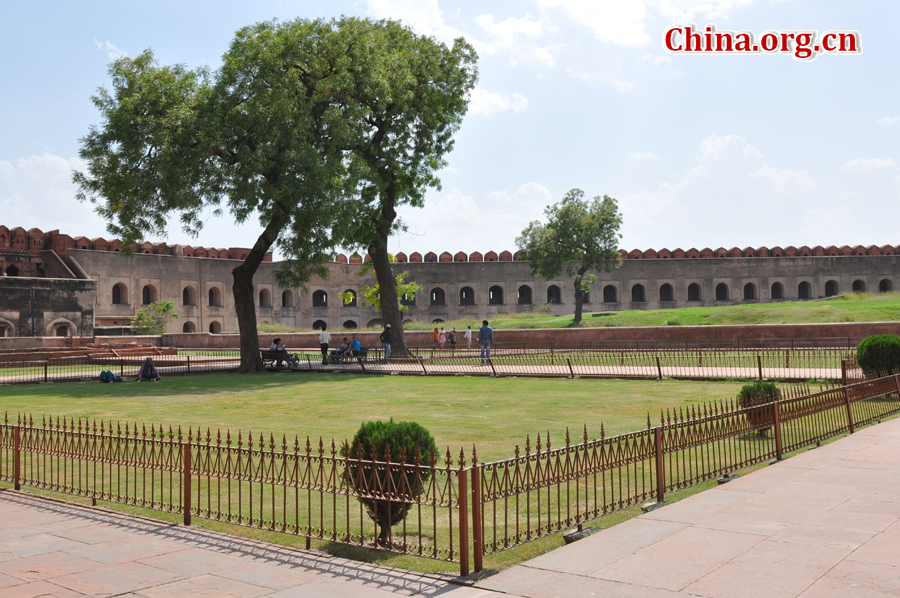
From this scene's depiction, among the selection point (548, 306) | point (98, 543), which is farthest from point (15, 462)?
point (548, 306)

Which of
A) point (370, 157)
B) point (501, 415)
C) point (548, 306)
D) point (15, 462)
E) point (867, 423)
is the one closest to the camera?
point (15, 462)

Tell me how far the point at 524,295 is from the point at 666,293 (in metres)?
9.23

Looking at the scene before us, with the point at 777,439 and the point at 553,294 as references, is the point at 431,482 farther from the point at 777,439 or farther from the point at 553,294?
the point at 553,294

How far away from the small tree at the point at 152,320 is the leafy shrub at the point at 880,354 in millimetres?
31409

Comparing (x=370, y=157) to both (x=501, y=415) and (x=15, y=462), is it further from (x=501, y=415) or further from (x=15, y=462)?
(x=15, y=462)

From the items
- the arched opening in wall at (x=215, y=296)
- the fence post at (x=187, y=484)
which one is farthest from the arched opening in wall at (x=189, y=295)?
the fence post at (x=187, y=484)

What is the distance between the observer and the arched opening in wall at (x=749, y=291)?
4697 centimetres

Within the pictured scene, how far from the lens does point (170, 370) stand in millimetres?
20188

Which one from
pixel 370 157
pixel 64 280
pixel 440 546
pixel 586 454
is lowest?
pixel 440 546

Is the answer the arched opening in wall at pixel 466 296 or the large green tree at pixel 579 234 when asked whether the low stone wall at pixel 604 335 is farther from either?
the arched opening in wall at pixel 466 296

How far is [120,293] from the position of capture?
4178 centimetres

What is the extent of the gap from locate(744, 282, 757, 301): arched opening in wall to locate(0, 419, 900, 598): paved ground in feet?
146

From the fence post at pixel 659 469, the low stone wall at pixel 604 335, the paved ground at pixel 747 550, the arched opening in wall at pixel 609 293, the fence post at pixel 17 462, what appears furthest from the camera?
the arched opening in wall at pixel 609 293

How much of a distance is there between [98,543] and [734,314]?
28.2 m
